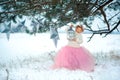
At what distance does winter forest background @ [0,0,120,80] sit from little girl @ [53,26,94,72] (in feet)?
0.13

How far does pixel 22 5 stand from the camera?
9.71 feet

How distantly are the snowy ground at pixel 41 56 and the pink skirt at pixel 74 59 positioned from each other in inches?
1.5

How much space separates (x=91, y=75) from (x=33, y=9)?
526mm

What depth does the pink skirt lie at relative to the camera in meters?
3.14

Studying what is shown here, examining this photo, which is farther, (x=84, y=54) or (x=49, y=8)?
(x=84, y=54)

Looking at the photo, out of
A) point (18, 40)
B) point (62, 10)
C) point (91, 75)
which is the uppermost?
point (62, 10)

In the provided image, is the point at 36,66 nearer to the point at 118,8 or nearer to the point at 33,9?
the point at 33,9

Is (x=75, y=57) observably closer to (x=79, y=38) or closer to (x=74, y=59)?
(x=74, y=59)

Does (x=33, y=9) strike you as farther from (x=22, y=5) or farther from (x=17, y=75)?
(x=17, y=75)

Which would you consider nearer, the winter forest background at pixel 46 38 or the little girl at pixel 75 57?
the winter forest background at pixel 46 38

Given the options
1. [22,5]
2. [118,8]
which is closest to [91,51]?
[118,8]

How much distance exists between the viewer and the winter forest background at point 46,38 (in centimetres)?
300

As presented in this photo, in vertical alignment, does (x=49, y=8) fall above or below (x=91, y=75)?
above

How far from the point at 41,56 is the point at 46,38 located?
12 centimetres
